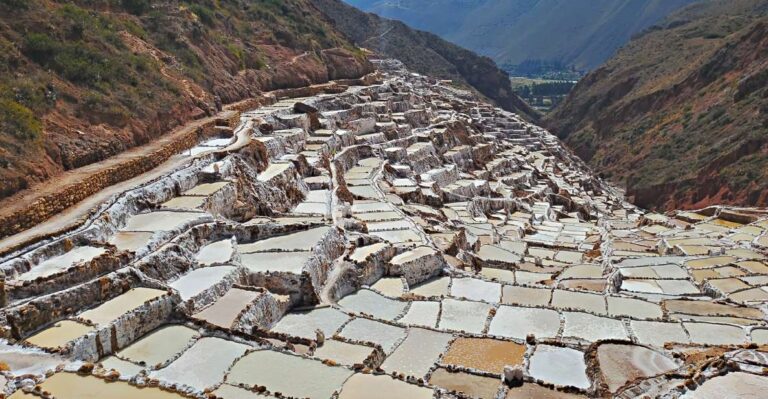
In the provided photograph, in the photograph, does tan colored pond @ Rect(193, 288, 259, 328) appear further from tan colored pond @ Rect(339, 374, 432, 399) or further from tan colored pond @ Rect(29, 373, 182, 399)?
tan colored pond @ Rect(339, 374, 432, 399)

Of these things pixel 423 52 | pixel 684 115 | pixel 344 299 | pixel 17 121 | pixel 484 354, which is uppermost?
pixel 423 52

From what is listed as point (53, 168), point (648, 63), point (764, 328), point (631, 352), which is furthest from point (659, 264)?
point (648, 63)

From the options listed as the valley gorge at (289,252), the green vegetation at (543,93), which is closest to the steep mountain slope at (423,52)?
the green vegetation at (543,93)

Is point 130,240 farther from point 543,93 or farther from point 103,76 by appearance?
point 543,93

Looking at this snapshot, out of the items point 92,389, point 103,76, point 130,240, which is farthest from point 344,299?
point 103,76

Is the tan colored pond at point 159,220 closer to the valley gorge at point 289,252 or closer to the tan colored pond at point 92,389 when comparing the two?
the valley gorge at point 289,252
